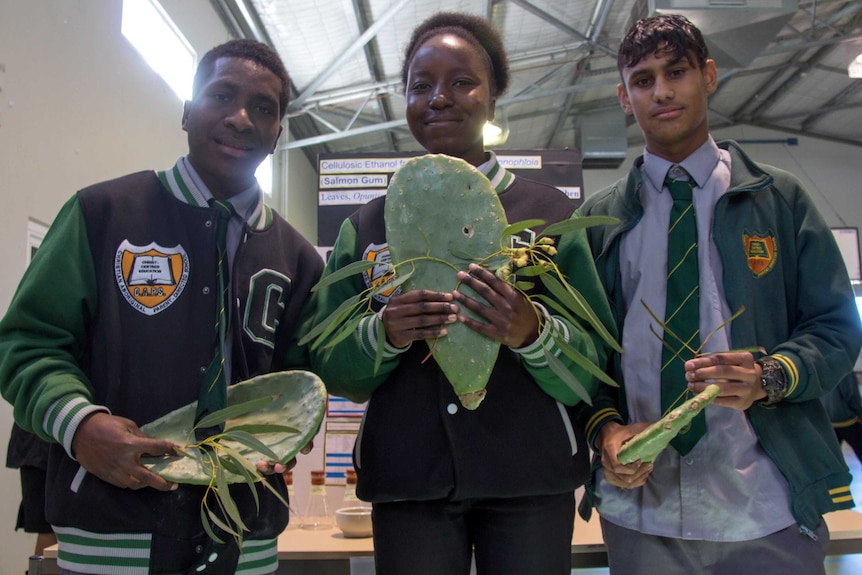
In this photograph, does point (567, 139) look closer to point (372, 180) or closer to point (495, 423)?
point (372, 180)

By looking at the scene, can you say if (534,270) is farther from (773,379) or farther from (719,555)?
(719,555)

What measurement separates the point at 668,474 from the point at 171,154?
5.51 m

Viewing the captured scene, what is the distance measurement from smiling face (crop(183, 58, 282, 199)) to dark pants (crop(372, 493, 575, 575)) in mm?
747

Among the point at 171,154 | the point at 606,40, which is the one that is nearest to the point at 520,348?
the point at 171,154

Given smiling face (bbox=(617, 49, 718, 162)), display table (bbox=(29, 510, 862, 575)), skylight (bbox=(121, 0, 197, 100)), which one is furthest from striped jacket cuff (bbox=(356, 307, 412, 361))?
skylight (bbox=(121, 0, 197, 100))

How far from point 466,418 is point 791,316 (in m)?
0.68

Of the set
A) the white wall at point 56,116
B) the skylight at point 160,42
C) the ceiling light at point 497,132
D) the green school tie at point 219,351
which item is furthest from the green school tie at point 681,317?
the skylight at point 160,42

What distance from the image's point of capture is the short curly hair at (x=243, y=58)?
144cm

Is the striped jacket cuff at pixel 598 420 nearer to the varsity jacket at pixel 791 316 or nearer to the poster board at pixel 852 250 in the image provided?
the varsity jacket at pixel 791 316

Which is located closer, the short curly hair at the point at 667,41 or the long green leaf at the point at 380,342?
the long green leaf at the point at 380,342

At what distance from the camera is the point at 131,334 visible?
1227mm

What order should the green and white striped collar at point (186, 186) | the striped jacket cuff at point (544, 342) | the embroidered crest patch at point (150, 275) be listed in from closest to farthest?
the striped jacket cuff at point (544, 342), the embroidered crest patch at point (150, 275), the green and white striped collar at point (186, 186)

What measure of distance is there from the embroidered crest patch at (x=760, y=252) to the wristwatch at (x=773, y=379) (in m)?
→ 0.21

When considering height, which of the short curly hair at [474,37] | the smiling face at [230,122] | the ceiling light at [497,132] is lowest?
the smiling face at [230,122]
